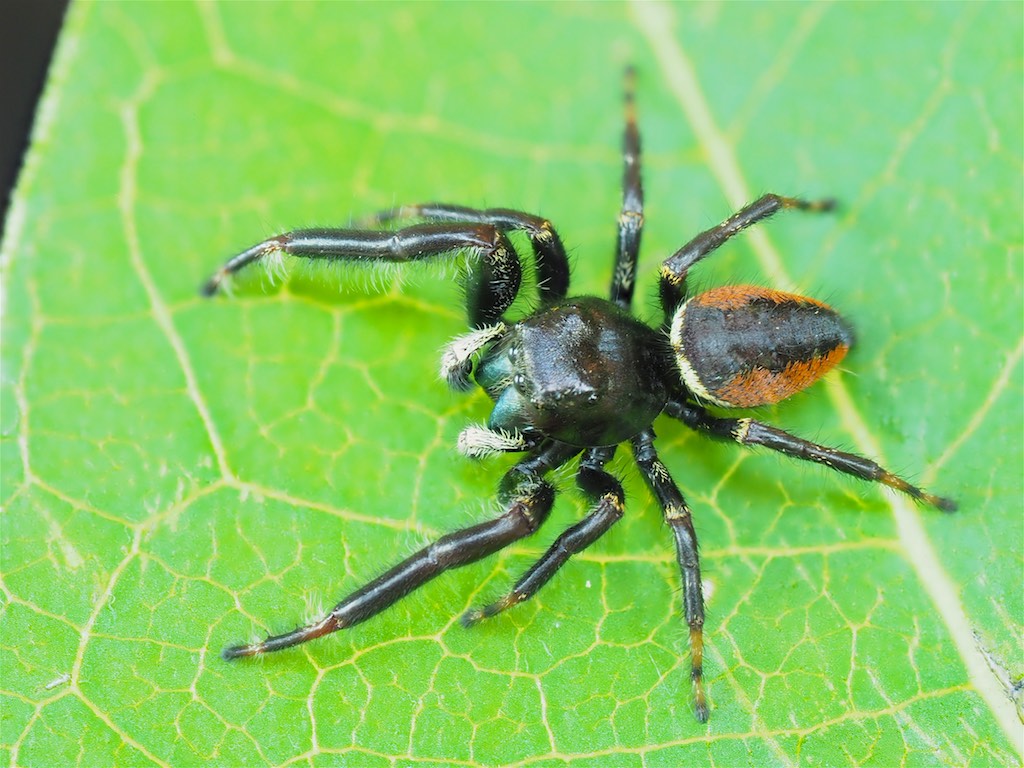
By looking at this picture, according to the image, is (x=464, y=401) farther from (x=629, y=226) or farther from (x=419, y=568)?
(x=629, y=226)

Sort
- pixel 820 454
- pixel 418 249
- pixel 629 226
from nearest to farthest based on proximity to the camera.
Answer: pixel 820 454
pixel 418 249
pixel 629 226

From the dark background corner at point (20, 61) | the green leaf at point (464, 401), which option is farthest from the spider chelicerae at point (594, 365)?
the dark background corner at point (20, 61)

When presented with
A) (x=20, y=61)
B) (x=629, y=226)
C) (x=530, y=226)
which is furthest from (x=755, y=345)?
(x=20, y=61)

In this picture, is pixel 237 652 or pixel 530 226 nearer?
pixel 237 652

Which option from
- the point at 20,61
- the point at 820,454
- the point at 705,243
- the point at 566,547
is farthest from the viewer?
the point at 20,61

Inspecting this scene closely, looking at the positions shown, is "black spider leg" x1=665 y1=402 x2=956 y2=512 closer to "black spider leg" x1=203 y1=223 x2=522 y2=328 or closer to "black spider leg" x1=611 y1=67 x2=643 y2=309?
"black spider leg" x1=611 y1=67 x2=643 y2=309

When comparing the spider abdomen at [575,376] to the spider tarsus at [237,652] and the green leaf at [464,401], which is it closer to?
the green leaf at [464,401]

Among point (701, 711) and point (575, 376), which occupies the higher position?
point (575, 376)
